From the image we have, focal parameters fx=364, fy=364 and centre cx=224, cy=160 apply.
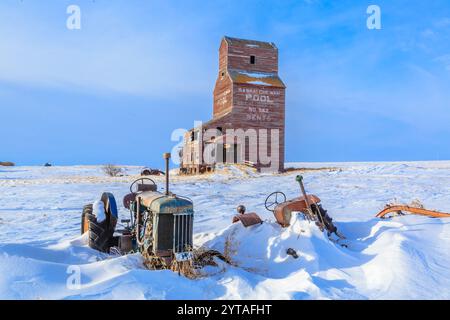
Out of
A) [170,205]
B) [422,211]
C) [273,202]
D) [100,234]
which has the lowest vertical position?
[100,234]

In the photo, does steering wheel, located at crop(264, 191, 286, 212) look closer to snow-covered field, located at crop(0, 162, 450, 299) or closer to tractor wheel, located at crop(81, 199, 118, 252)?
snow-covered field, located at crop(0, 162, 450, 299)

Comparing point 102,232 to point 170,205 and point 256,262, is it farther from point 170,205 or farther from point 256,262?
point 256,262

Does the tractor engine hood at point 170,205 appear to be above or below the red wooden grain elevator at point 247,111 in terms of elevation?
below

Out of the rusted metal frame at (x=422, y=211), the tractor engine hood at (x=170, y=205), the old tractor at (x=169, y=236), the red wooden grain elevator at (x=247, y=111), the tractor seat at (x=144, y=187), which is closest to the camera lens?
the old tractor at (x=169, y=236)

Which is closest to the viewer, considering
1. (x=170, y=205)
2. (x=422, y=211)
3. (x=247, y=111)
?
(x=170, y=205)

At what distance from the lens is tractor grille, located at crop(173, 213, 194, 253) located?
5.70 meters

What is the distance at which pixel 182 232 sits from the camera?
575cm

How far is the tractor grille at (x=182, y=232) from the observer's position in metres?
5.70

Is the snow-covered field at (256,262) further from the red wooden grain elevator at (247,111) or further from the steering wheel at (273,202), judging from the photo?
the red wooden grain elevator at (247,111)

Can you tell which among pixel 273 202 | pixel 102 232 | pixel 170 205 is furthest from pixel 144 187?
pixel 273 202

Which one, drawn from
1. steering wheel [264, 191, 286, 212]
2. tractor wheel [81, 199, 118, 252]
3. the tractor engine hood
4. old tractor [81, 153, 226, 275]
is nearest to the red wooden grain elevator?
steering wheel [264, 191, 286, 212]

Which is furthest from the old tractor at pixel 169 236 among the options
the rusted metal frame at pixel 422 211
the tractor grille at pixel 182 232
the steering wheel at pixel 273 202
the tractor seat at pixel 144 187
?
the rusted metal frame at pixel 422 211

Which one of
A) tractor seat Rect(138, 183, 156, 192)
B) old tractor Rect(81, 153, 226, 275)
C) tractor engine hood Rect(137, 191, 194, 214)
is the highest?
tractor seat Rect(138, 183, 156, 192)
